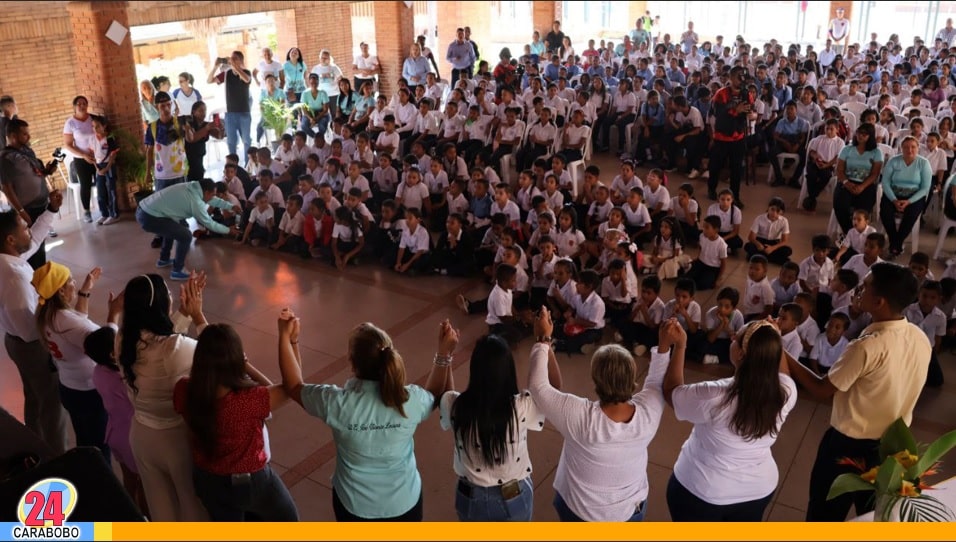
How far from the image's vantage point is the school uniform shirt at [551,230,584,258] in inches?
309

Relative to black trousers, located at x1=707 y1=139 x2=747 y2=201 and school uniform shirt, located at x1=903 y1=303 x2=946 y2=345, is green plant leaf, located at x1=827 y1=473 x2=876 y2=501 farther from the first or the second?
black trousers, located at x1=707 y1=139 x2=747 y2=201

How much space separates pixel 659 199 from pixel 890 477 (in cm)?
632

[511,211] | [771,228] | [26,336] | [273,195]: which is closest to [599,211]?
[511,211]

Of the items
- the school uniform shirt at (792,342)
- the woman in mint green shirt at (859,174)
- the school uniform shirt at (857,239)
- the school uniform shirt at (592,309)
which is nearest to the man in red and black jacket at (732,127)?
the woman in mint green shirt at (859,174)

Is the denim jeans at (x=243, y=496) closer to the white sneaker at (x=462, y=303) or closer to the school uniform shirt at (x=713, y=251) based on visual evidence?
the white sneaker at (x=462, y=303)

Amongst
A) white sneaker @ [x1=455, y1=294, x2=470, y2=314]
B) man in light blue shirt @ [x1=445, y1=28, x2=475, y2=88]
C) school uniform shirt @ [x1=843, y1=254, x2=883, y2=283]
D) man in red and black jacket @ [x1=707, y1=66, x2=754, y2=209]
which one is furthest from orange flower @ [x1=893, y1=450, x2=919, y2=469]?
man in light blue shirt @ [x1=445, y1=28, x2=475, y2=88]

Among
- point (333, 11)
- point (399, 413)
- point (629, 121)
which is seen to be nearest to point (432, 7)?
point (333, 11)

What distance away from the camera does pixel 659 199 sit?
898 cm

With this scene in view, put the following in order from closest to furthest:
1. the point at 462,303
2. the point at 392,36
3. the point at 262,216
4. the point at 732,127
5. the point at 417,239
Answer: the point at 462,303 → the point at 417,239 → the point at 262,216 → the point at 732,127 → the point at 392,36

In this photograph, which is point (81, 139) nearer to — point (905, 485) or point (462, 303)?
point (462, 303)

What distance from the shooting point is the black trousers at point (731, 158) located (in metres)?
10.0

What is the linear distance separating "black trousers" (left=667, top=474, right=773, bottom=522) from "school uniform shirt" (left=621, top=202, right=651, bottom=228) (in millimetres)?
5270

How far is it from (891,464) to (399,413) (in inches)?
69.5

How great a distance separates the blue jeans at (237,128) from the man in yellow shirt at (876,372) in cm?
1013
